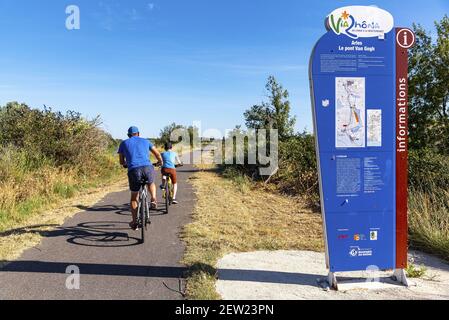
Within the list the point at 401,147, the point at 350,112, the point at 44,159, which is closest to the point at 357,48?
the point at 350,112

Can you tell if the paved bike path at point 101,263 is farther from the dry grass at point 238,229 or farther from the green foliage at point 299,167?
the green foliage at point 299,167

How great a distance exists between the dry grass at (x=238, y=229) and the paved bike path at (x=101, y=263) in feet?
0.91

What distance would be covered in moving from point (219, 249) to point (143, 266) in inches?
49.5

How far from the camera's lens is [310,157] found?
12352 millimetres

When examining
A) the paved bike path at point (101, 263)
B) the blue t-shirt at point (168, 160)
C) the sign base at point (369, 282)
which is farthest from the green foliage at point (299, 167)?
the sign base at point (369, 282)

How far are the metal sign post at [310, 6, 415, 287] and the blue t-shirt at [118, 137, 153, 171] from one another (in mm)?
3360

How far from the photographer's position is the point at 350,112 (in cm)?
434

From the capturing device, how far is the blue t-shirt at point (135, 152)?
6.54 meters

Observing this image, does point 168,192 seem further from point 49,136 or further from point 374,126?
point 49,136

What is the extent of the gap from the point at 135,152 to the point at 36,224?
2765 millimetres

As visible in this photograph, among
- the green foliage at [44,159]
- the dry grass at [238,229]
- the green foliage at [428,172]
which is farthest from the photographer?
the green foliage at [44,159]

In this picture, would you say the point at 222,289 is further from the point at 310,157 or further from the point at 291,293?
the point at 310,157

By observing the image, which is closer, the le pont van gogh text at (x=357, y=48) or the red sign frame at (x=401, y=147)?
the le pont van gogh text at (x=357, y=48)
